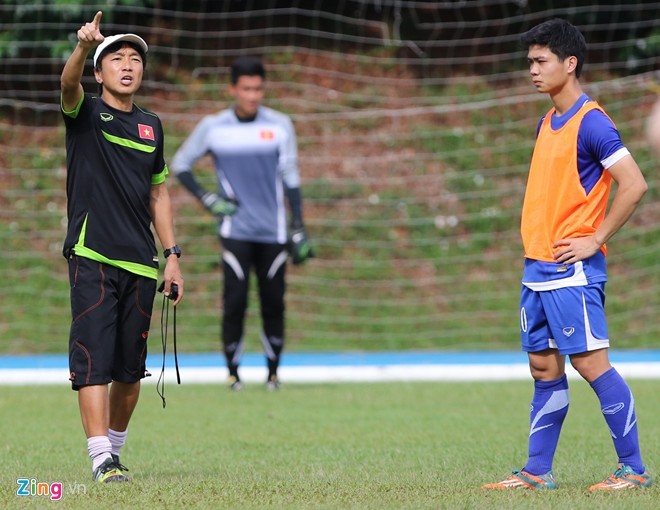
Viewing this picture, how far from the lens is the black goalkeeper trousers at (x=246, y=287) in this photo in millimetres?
9953

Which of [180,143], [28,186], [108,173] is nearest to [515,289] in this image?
[180,143]

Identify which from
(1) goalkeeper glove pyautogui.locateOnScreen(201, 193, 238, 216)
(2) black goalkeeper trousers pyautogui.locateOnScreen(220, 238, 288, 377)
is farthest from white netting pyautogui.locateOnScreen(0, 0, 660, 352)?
(1) goalkeeper glove pyautogui.locateOnScreen(201, 193, 238, 216)

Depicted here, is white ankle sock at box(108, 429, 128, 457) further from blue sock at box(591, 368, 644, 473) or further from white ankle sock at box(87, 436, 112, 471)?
blue sock at box(591, 368, 644, 473)

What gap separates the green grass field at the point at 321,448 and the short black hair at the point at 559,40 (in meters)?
1.73

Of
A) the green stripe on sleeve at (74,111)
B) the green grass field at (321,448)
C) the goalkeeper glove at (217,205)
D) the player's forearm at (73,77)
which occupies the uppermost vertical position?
the player's forearm at (73,77)

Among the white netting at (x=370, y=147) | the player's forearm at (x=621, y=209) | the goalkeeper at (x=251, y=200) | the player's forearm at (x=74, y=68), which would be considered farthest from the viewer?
the white netting at (x=370, y=147)

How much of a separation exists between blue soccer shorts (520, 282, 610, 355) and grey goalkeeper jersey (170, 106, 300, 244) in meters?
5.06

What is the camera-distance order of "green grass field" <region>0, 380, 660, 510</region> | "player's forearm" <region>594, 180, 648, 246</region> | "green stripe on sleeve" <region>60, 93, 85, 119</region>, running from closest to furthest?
1. "green grass field" <region>0, 380, 660, 510</region>
2. "player's forearm" <region>594, 180, 648, 246</region>
3. "green stripe on sleeve" <region>60, 93, 85, 119</region>

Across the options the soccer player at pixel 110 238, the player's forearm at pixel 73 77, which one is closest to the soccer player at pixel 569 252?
the soccer player at pixel 110 238

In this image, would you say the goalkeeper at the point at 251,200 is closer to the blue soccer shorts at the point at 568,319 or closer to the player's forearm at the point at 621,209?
the blue soccer shorts at the point at 568,319

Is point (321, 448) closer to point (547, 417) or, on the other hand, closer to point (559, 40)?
point (547, 417)

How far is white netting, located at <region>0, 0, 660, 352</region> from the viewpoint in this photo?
1418cm

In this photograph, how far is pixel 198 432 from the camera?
7.32m

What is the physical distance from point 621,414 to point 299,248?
17.5ft
